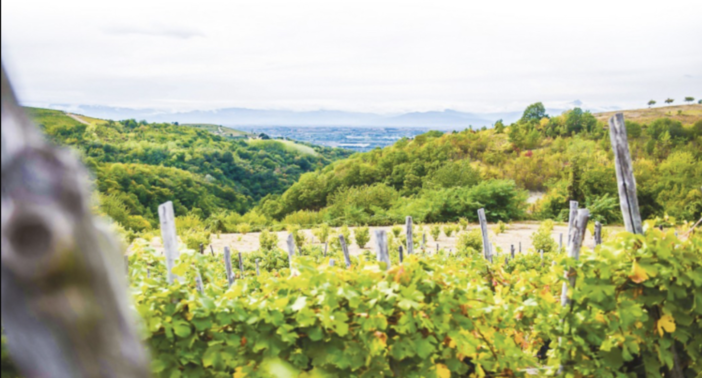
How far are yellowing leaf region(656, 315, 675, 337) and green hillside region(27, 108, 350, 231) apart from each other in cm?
3862

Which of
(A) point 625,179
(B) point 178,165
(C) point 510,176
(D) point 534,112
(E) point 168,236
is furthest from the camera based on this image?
(B) point 178,165

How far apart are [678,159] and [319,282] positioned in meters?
27.2

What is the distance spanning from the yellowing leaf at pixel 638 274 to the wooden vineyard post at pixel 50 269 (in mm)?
2833

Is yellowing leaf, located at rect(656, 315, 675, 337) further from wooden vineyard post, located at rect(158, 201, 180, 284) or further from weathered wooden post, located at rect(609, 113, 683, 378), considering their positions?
wooden vineyard post, located at rect(158, 201, 180, 284)

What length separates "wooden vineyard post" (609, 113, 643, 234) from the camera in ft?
10.3

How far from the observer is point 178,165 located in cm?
5772

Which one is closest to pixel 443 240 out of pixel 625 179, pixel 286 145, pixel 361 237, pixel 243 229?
pixel 361 237

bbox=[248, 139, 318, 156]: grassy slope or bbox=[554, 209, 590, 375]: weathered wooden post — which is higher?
bbox=[554, 209, 590, 375]: weathered wooden post

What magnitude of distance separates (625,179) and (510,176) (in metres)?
24.7

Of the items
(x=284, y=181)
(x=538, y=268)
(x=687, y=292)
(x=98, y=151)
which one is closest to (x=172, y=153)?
(x=98, y=151)

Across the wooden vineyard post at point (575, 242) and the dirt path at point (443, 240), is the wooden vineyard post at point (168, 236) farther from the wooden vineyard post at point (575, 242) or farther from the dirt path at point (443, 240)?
→ the dirt path at point (443, 240)

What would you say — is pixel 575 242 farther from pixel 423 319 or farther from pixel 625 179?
pixel 423 319

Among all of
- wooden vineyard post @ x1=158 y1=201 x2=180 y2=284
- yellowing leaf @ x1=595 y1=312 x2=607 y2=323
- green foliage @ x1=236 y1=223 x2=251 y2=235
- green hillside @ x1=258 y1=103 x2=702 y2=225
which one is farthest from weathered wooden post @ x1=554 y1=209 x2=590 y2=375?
green foliage @ x1=236 y1=223 x2=251 y2=235

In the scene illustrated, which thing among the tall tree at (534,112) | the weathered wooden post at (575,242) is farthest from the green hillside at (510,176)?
the weathered wooden post at (575,242)
